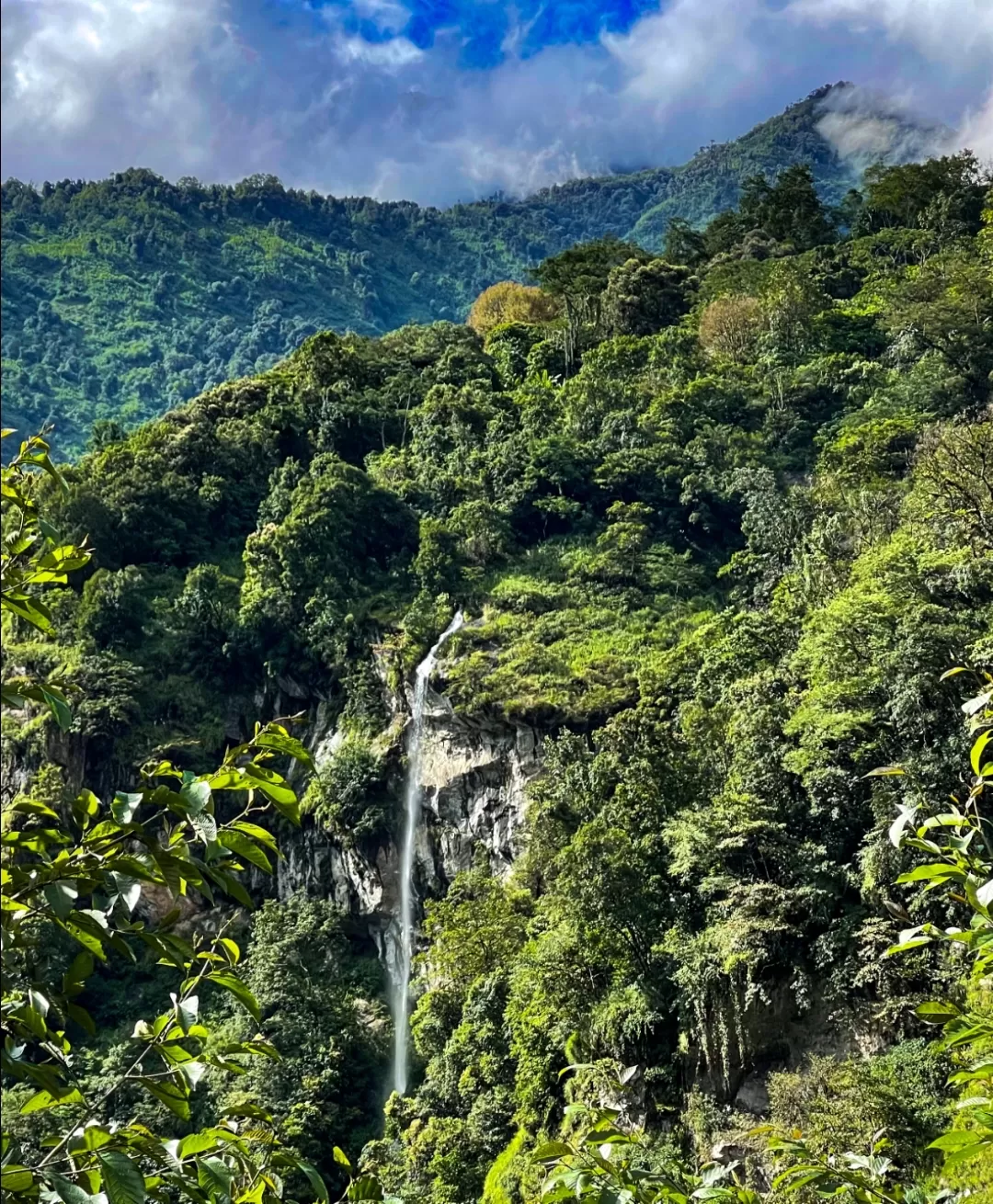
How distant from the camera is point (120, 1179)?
6.26 ft

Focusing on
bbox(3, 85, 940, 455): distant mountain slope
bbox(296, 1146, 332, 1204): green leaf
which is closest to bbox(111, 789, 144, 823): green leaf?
bbox(296, 1146, 332, 1204): green leaf

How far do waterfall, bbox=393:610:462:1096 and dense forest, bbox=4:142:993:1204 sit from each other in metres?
0.36

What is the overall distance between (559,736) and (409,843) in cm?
506

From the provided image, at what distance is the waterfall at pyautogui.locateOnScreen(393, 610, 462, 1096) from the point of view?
24.4 m

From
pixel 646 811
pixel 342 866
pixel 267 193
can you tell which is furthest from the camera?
pixel 267 193

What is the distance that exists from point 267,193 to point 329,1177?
8854cm

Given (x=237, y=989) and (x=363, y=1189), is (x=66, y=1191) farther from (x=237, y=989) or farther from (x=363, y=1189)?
(x=363, y=1189)

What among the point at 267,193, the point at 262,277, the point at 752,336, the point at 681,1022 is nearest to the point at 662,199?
the point at 267,193

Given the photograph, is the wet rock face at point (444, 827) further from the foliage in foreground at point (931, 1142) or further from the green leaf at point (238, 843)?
the green leaf at point (238, 843)

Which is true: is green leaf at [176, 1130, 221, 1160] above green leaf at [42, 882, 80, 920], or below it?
below

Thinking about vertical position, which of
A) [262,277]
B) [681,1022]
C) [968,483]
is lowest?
[681,1022]

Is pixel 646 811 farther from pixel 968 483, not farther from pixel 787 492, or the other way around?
pixel 787 492

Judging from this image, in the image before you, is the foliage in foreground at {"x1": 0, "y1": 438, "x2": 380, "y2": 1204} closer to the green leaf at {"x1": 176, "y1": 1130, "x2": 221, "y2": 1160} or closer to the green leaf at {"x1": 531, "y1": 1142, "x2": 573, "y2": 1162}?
the green leaf at {"x1": 176, "y1": 1130, "x2": 221, "y2": 1160}

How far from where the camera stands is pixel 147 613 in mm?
Answer: 30609
